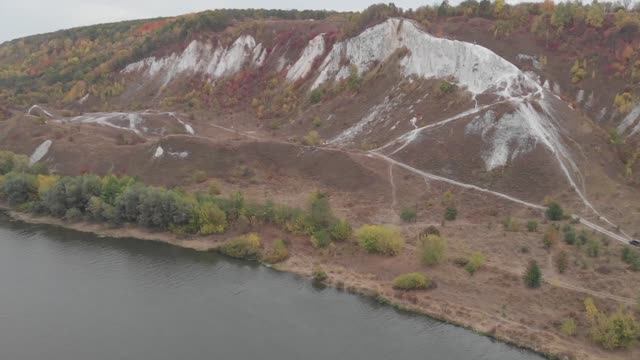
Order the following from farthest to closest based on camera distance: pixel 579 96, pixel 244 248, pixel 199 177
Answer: pixel 579 96 < pixel 199 177 < pixel 244 248

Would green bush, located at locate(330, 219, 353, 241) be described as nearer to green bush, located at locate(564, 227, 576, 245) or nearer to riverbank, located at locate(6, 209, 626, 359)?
riverbank, located at locate(6, 209, 626, 359)

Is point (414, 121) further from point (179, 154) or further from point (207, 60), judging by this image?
point (207, 60)

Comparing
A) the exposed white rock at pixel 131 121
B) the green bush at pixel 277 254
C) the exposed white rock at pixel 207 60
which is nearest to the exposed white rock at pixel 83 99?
the exposed white rock at pixel 207 60

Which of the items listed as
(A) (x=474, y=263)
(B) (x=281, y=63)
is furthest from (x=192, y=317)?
(B) (x=281, y=63)

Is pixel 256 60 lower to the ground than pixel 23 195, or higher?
higher

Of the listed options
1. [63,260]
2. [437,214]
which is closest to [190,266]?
[63,260]

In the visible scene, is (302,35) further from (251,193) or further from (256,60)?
(251,193)
